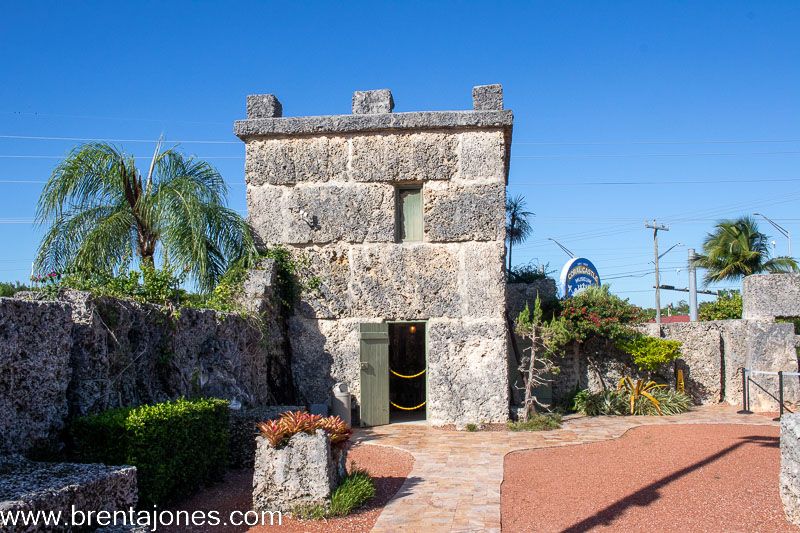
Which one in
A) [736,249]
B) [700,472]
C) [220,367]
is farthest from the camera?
[736,249]

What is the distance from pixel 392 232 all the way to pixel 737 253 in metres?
17.3

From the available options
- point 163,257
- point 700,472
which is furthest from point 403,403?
point 700,472

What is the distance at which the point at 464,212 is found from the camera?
1252 cm

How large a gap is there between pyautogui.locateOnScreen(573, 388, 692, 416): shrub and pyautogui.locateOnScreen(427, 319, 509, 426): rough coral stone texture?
2624mm

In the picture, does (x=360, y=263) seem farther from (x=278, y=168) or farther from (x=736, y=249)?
(x=736, y=249)

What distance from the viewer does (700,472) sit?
8375 mm

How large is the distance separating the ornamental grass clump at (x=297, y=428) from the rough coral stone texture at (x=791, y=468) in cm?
416

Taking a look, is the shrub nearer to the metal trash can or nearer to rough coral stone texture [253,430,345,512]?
the metal trash can

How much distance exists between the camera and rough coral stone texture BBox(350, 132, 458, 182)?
1262 centimetres

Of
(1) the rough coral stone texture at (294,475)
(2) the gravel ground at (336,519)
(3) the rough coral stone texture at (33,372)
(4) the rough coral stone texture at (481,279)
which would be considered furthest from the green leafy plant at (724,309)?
(3) the rough coral stone texture at (33,372)

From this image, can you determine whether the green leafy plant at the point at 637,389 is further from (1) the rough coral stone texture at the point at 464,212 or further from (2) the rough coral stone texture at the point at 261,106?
(2) the rough coral stone texture at the point at 261,106

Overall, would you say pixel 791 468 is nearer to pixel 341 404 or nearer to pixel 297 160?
pixel 341 404

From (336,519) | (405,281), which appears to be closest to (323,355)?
(405,281)

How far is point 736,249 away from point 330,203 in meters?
18.1
